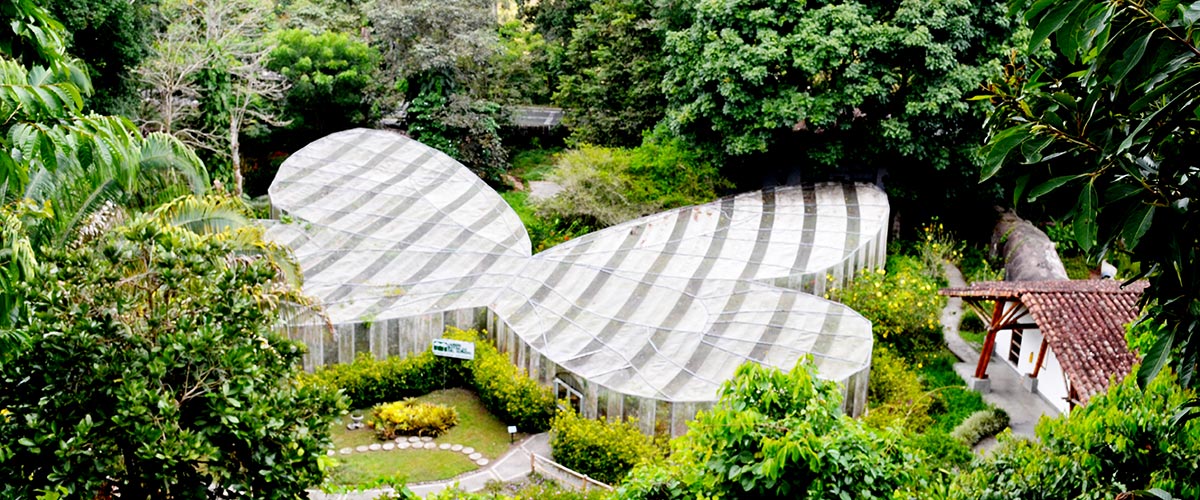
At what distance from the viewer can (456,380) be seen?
19.2 m

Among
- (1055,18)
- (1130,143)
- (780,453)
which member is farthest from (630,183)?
(1130,143)

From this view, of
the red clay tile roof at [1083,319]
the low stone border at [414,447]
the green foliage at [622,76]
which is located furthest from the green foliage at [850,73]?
the low stone border at [414,447]

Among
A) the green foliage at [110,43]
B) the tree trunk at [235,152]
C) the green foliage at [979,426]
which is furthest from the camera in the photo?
the tree trunk at [235,152]

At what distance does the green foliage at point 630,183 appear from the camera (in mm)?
24828

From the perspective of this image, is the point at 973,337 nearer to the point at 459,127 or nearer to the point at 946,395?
the point at 946,395

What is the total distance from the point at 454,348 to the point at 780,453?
11186 mm

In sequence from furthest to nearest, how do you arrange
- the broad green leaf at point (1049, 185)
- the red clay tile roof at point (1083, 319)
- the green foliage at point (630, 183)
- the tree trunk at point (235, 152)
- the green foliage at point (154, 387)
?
the tree trunk at point (235, 152) < the green foliage at point (630, 183) < the red clay tile roof at point (1083, 319) < the green foliage at point (154, 387) < the broad green leaf at point (1049, 185)

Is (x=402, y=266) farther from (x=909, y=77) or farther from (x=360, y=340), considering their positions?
(x=909, y=77)

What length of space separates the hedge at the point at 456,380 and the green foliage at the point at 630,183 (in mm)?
6786

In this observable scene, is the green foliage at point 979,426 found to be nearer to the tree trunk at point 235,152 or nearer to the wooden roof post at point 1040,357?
the wooden roof post at point 1040,357

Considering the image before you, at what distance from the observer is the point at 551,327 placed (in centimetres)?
1834

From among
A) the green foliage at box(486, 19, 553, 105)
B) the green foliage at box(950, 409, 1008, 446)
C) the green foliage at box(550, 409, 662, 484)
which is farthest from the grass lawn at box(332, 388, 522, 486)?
the green foliage at box(486, 19, 553, 105)

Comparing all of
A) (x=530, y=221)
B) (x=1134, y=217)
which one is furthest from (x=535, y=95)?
(x=1134, y=217)

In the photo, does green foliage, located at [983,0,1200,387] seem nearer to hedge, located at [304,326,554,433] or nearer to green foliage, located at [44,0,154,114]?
hedge, located at [304,326,554,433]
